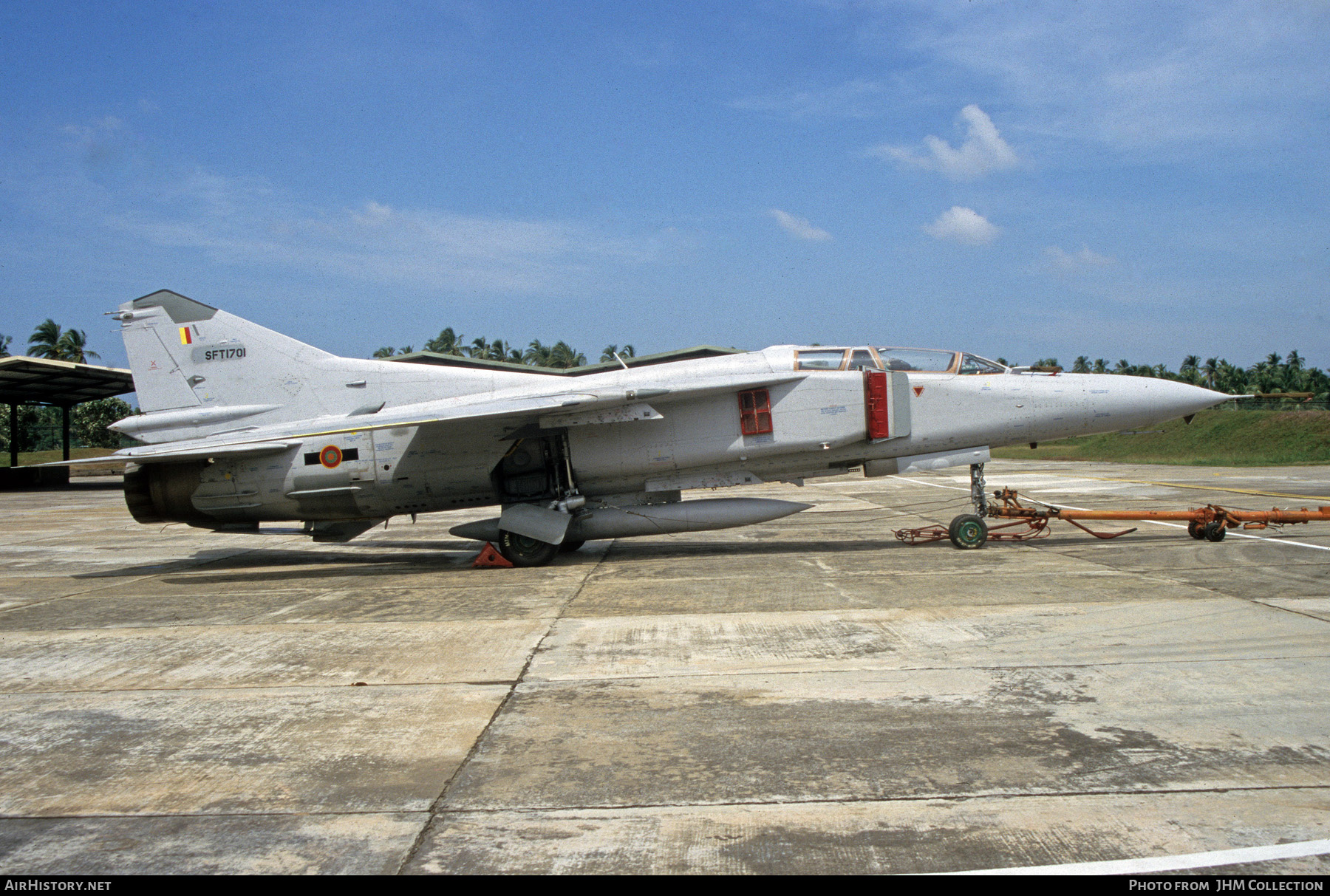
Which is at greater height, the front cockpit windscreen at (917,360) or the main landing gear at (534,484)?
the front cockpit windscreen at (917,360)

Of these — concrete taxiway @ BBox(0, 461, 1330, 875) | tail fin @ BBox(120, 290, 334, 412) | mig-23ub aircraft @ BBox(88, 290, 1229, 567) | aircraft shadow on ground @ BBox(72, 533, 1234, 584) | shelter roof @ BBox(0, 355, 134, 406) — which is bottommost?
aircraft shadow on ground @ BBox(72, 533, 1234, 584)

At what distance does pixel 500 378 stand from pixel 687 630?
6258 millimetres

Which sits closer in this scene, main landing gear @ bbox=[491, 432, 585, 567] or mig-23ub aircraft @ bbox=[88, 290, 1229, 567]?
mig-23ub aircraft @ bbox=[88, 290, 1229, 567]

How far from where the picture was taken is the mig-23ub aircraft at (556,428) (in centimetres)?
1100

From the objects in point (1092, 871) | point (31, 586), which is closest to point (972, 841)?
point (1092, 871)

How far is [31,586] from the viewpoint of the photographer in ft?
35.2

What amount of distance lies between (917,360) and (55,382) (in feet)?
117

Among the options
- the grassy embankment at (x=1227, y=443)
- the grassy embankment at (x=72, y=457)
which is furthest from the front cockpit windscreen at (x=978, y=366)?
the grassy embankment at (x=72, y=457)

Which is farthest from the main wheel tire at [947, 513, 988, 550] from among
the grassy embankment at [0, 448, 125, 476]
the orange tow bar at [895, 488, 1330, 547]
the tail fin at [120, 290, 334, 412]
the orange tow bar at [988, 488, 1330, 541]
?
the grassy embankment at [0, 448, 125, 476]

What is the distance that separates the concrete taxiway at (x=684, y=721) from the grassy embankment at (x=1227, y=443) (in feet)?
93.4

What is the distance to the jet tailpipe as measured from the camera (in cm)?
1116

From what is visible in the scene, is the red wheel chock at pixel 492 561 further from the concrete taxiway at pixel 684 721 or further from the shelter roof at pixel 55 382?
the shelter roof at pixel 55 382

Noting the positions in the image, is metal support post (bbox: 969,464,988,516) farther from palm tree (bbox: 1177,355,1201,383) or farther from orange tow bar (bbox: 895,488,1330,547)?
palm tree (bbox: 1177,355,1201,383)

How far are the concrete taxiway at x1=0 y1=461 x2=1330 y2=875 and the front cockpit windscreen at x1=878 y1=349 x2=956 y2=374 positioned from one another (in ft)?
9.21
